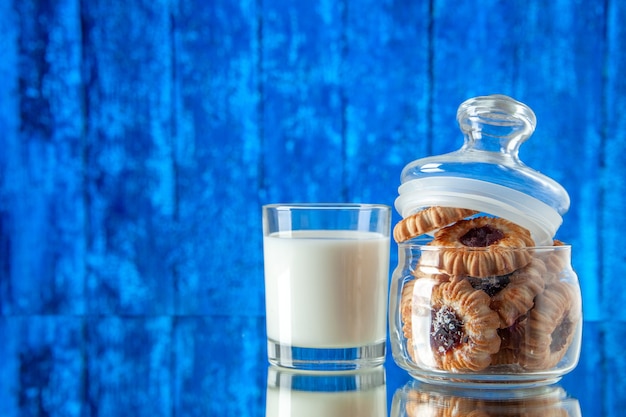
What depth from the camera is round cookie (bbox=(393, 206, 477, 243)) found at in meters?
0.68

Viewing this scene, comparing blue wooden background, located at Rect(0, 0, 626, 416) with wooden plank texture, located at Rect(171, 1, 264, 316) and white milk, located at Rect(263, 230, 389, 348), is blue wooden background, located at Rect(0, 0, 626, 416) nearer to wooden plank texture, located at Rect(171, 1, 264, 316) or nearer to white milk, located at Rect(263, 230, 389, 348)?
wooden plank texture, located at Rect(171, 1, 264, 316)

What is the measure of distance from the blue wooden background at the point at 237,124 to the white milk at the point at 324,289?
51cm

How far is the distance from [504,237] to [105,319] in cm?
65

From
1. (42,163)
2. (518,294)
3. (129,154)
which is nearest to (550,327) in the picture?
(518,294)

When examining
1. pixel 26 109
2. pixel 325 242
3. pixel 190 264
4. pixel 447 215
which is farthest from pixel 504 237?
pixel 26 109

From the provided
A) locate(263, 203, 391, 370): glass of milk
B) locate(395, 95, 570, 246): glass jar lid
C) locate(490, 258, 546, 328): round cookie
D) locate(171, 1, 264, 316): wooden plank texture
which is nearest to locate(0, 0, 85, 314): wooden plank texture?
locate(171, 1, 264, 316): wooden plank texture

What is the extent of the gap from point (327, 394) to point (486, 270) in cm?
18

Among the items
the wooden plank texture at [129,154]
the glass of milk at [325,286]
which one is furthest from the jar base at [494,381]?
the wooden plank texture at [129,154]

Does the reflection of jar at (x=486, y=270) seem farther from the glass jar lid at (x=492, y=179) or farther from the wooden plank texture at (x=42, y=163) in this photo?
the wooden plank texture at (x=42, y=163)

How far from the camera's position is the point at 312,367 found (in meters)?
0.75

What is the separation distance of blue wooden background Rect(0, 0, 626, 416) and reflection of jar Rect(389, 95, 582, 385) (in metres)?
0.58

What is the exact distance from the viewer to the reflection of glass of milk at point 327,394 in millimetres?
635

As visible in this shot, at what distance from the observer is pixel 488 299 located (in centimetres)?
64

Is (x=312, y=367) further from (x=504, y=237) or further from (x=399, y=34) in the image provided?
(x=399, y=34)
